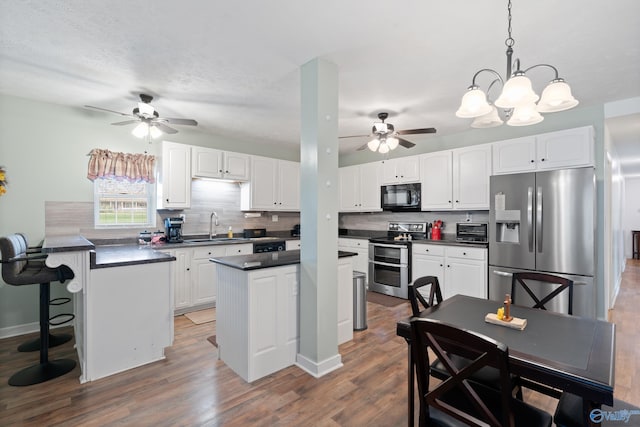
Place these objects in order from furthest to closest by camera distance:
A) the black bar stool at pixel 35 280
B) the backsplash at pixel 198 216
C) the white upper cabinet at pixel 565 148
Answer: the backsplash at pixel 198 216
the white upper cabinet at pixel 565 148
the black bar stool at pixel 35 280

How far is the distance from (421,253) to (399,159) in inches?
64.7

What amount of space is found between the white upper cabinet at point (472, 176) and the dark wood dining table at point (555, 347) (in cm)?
263

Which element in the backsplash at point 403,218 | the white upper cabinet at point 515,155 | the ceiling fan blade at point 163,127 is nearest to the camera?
the ceiling fan blade at point 163,127

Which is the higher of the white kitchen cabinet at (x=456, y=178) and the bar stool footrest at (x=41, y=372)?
the white kitchen cabinet at (x=456, y=178)

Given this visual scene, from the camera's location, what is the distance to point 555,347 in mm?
1387

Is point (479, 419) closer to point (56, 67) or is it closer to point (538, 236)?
point (538, 236)

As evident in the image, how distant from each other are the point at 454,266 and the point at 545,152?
181 cm

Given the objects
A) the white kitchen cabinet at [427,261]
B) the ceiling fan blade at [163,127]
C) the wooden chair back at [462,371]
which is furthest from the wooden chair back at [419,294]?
the ceiling fan blade at [163,127]

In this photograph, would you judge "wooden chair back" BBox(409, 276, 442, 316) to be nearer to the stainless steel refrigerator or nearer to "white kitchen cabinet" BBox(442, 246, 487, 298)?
the stainless steel refrigerator

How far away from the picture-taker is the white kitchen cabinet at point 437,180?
4.59 meters

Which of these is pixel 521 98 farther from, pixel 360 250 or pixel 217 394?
pixel 360 250

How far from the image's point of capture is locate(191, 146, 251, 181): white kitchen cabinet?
452 cm

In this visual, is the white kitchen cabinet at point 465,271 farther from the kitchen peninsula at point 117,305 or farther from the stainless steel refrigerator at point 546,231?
the kitchen peninsula at point 117,305

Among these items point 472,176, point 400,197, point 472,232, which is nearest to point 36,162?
point 400,197
